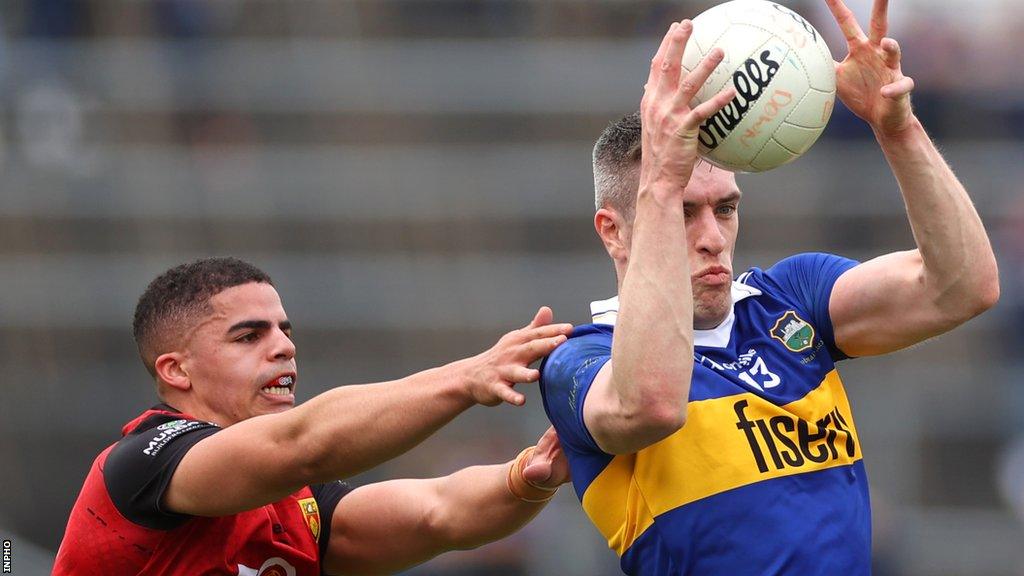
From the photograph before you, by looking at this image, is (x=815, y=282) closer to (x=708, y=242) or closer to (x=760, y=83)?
(x=708, y=242)

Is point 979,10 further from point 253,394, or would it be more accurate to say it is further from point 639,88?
point 253,394

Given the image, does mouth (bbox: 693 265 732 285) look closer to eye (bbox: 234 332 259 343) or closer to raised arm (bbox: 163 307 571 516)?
raised arm (bbox: 163 307 571 516)

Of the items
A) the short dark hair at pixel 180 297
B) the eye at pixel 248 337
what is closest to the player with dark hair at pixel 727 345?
the eye at pixel 248 337

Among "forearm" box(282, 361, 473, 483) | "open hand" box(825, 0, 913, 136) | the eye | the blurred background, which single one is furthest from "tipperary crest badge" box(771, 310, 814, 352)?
the blurred background

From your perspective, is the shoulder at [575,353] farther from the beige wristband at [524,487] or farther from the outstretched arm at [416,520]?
the outstretched arm at [416,520]

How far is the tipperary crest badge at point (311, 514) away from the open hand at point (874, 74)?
8.78ft

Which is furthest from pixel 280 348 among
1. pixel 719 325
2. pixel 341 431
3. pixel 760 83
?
pixel 760 83

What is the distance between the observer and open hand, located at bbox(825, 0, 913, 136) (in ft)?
14.2

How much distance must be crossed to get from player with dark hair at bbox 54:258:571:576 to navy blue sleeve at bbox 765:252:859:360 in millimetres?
822

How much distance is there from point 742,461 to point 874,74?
1.27 meters

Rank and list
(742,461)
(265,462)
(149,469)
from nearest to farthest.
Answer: (742,461) → (265,462) → (149,469)

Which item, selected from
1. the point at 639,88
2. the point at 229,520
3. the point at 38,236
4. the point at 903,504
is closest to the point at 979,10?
the point at 639,88

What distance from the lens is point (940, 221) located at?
14.1ft

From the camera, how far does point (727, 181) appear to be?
4.54m
